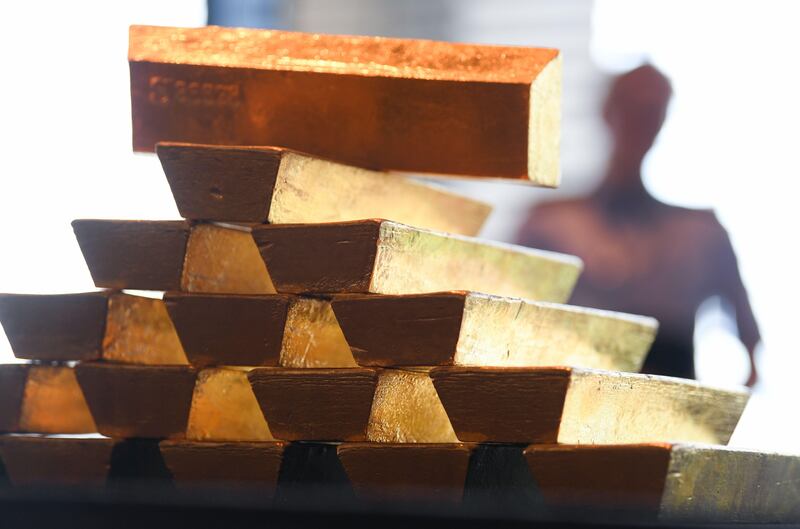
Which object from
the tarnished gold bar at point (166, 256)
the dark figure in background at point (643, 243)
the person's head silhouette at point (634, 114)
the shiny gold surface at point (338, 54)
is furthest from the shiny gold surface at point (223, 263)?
the person's head silhouette at point (634, 114)

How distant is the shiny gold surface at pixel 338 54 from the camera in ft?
4.33

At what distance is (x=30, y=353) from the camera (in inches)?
54.2

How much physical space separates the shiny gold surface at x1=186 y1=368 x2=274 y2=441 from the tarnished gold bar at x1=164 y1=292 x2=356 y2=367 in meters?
0.03

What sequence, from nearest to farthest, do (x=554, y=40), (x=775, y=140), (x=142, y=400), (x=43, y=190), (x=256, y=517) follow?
1. (x=256, y=517)
2. (x=142, y=400)
3. (x=43, y=190)
4. (x=775, y=140)
5. (x=554, y=40)

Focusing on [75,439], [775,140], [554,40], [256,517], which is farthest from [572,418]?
[554,40]

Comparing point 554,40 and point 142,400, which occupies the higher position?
point 554,40

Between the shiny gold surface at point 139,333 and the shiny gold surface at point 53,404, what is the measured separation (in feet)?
0.36

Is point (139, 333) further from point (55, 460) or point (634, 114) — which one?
point (634, 114)

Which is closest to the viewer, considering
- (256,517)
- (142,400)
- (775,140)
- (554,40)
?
(256,517)

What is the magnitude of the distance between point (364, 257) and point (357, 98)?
26cm

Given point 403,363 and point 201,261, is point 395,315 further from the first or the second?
point 201,261

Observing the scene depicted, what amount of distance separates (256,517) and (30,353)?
1.49 feet

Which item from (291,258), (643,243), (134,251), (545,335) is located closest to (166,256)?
(134,251)

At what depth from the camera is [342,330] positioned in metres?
1.18
